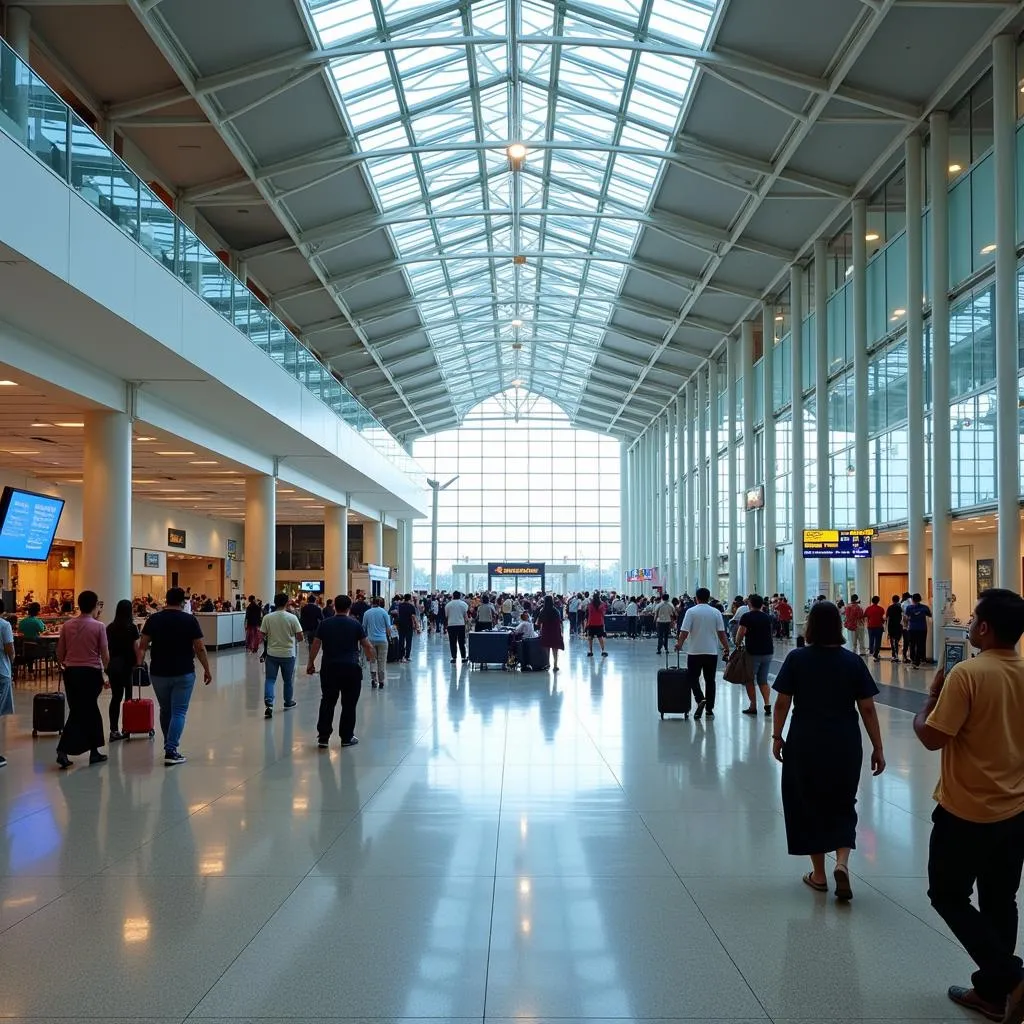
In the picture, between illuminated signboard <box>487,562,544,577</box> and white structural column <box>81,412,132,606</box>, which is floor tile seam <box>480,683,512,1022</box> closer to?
white structural column <box>81,412,132,606</box>

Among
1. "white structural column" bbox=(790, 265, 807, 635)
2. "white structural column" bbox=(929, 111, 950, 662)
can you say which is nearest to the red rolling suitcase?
"white structural column" bbox=(929, 111, 950, 662)

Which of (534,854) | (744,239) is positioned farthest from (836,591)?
(534,854)

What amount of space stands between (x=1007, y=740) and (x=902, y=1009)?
3.72 ft

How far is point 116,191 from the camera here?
14.2 metres

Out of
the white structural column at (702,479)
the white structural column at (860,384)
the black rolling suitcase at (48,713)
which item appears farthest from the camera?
the white structural column at (702,479)

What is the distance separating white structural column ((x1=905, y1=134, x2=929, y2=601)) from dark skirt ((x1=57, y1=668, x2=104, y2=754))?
17515mm

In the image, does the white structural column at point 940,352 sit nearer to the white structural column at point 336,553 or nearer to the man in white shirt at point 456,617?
the man in white shirt at point 456,617

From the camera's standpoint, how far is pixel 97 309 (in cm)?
A: 1364

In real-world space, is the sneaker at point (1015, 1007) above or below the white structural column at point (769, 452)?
below

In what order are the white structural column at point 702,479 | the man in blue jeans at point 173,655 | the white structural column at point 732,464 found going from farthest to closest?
the white structural column at point 702,479
the white structural column at point 732,464
the man in blue jeans at point 173,655

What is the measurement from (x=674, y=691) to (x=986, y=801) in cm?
971

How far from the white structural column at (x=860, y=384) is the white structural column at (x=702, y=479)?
19270 mm

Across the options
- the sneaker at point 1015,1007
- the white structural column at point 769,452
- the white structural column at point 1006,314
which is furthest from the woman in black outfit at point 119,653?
the white structural column at point 769,452

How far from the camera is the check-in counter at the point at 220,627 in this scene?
28.5 m
